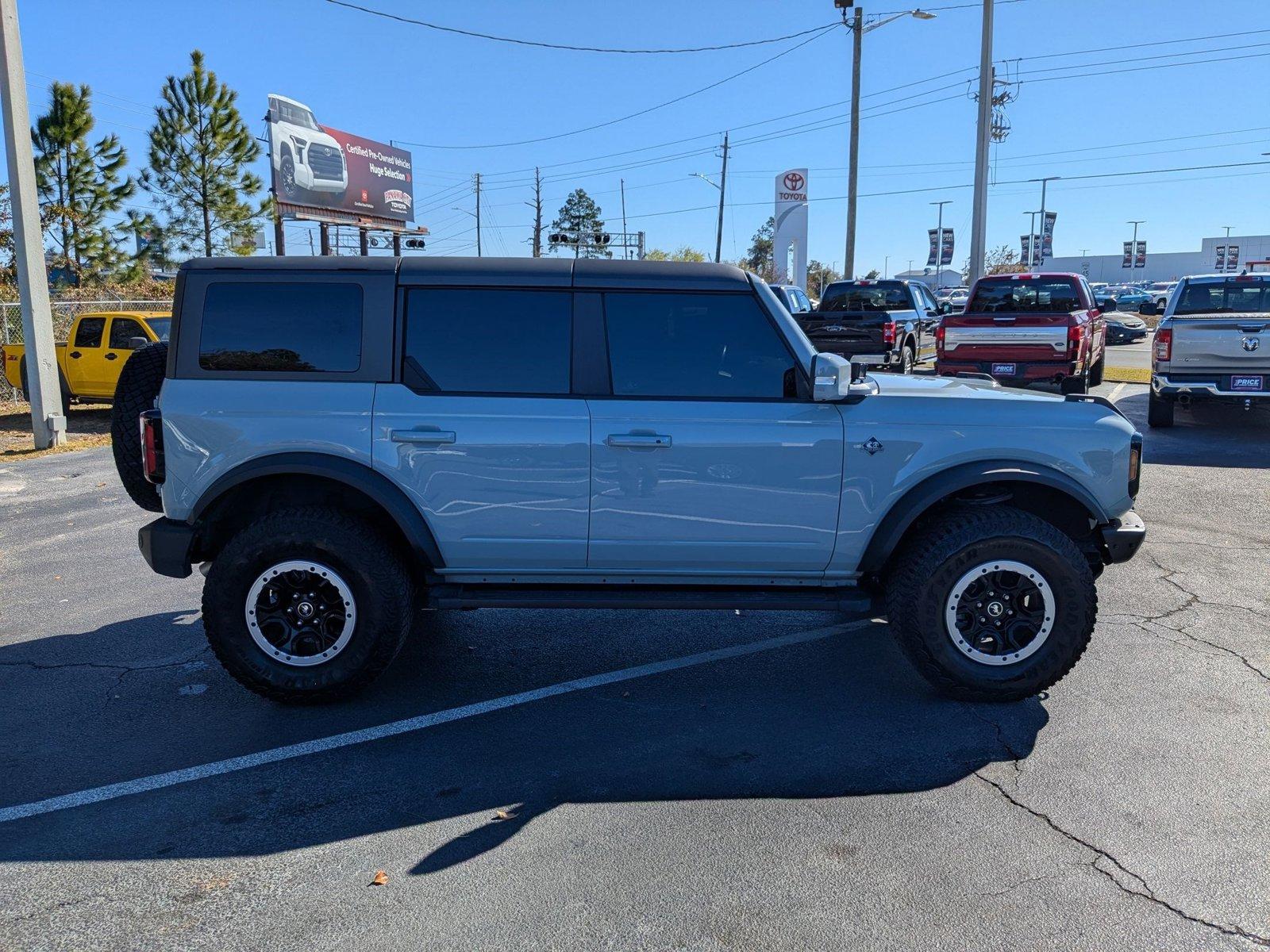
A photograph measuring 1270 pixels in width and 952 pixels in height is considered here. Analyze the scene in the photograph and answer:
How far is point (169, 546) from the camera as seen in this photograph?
15.3 ft

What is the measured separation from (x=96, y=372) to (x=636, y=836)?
1546 centimetres

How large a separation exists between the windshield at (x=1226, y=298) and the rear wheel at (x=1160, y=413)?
1.36 metres

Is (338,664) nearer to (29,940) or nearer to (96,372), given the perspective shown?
(29,940)

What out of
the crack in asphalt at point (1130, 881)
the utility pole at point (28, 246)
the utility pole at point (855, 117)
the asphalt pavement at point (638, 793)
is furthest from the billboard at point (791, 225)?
the crack in asphalt at point (1130, 881)

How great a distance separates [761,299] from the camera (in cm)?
466

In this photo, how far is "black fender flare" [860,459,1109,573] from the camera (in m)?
4.56

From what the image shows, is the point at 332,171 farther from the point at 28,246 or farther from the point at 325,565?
the point at 325,565

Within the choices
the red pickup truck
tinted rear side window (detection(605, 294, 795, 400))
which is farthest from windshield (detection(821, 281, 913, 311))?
tinted rear side window (detection(605, 294, 795, 400))

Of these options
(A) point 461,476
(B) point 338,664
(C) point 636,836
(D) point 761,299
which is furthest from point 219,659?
(D) point 761,299

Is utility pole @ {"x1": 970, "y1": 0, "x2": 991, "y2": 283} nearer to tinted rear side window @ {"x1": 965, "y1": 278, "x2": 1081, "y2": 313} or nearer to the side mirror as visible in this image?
tinted rear side window @ {"x1": 965, "y1": 278, "x2": 1081, "y2": 313}

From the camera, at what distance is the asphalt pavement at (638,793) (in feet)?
10.1

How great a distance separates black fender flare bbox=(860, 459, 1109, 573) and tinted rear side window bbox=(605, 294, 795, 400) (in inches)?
30.2

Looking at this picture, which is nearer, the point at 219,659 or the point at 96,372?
the point at 219,659

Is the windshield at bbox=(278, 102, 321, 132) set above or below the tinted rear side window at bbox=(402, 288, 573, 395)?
above
